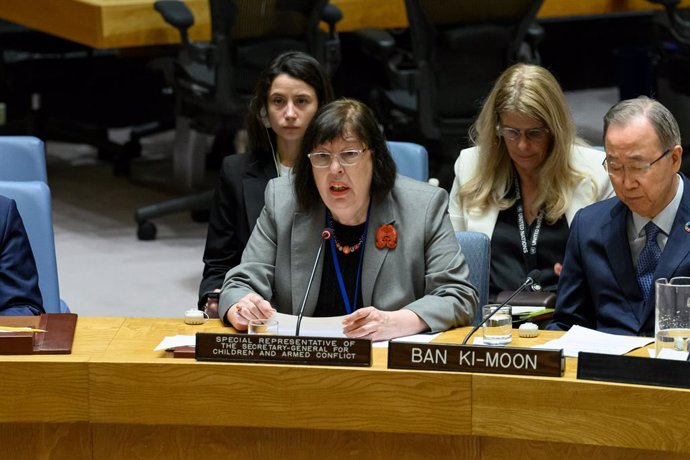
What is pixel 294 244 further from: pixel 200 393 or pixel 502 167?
pixel 502 167

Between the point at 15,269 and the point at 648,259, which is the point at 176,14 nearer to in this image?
the point at 15,269

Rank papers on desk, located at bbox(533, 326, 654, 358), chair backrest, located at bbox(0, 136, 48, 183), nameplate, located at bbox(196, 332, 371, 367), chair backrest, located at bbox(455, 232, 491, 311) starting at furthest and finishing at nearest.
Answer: chair backrest, located at bbox(0, 136, 48, 183), chair backrest, located at bbox(455, 232, 491, 311), papers on desk, located at bbox(533, 326, 654, 358), nameplate, located at bbox(196, 332, 371, 367)

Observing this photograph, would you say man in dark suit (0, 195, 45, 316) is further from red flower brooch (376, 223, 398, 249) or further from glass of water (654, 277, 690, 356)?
glass of water (654, 277, 690, 356)

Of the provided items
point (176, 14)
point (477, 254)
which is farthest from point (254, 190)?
point (176, 14)

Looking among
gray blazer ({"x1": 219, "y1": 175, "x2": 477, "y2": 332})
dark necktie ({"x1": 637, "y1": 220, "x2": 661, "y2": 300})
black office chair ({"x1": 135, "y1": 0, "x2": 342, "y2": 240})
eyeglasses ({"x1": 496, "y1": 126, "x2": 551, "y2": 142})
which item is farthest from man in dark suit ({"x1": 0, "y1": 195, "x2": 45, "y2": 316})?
black office chair ({"x1": 135, "y1": 0, "x2": 342, "y2": 240})

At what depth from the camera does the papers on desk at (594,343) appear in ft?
10.6

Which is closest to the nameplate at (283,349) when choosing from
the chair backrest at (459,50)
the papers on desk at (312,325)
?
the papers on desk at (312,325)

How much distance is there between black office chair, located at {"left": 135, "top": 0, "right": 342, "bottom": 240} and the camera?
263 inches

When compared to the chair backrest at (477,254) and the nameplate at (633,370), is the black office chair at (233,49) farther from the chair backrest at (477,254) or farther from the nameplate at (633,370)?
the nameplate at (633,370)

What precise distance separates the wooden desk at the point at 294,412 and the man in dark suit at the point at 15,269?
1.89ft

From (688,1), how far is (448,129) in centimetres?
184

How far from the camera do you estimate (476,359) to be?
3039mm

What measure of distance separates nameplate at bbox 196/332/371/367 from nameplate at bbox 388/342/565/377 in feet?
0.28

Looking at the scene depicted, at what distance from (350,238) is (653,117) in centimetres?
84
